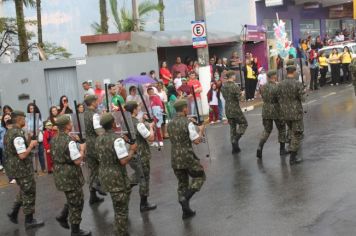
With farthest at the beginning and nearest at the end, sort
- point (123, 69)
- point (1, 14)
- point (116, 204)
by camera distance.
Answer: point (1, 14) < point (123, 69) < point (116, 204)

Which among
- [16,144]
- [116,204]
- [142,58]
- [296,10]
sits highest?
[296,10]

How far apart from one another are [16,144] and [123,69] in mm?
12976

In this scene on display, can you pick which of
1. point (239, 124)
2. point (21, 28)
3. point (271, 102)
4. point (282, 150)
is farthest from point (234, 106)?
point (21, 28)

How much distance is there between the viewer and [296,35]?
34.5 m

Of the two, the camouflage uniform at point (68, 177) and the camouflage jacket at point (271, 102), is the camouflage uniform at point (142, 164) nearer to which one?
the camouflage uniform at point (68, 177)

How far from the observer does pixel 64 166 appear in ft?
24.9

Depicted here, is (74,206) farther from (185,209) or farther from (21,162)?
(185,209)

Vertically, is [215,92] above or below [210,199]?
above

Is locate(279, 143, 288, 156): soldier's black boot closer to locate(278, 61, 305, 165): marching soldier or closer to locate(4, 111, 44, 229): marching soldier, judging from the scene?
locate(278, 61, 305, 165): marching soldier

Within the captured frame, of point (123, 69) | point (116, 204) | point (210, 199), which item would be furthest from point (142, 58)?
point (116, 204)

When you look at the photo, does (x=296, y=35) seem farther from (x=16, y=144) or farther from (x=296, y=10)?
(x=16, y=144)

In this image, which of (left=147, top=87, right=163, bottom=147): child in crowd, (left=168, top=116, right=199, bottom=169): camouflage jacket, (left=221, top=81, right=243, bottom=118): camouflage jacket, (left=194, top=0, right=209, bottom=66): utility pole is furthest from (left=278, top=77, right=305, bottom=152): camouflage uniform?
(left=194, top=0, right=209, bottom=66): utility pole

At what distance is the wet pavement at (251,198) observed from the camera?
7.31 meters

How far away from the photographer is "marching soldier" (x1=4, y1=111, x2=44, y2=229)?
8.18 meters
